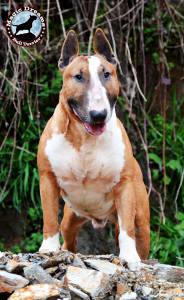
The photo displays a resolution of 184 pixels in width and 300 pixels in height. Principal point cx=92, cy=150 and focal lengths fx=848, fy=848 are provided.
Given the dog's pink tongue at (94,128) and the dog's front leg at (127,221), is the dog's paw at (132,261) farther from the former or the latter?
the dog's pink tongue at (94,128)

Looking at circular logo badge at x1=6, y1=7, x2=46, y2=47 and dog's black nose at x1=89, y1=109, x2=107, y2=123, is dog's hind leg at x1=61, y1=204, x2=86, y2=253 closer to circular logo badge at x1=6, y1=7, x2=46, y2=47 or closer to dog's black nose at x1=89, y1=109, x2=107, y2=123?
dog's black nose at x1=89, y1=109, x2=107, y2=123

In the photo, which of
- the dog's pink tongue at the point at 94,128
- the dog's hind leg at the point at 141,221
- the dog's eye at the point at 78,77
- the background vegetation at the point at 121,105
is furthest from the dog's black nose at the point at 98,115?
the background vegetation at the point at 121,105

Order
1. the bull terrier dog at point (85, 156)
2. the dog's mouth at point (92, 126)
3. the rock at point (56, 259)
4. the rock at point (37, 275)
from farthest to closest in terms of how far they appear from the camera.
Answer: the bull terrier dog at point (85, 156) → the dog's mouth at point (92, 126) → the rock at point (56, 259) → the rock at point (37, 275)

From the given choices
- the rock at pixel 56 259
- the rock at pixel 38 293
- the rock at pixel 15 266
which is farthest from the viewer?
the rock at pixel 56 259

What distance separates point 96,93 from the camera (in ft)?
16.9

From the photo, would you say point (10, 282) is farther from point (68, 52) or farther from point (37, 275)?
point (68, 52)

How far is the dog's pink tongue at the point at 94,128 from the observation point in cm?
527

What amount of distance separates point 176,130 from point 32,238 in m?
1.79

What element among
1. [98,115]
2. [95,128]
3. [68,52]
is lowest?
[95,128]

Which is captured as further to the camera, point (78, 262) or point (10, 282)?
point (78, 262)

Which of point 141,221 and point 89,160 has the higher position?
point 89,160

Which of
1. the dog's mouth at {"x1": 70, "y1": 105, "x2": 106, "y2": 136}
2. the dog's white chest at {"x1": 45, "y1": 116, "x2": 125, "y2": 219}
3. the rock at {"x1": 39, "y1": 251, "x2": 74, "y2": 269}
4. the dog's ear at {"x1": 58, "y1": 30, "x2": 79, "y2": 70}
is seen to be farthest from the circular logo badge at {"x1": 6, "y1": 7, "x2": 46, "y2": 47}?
the rock at {"x1": 39, "y1": 251, "x2": 74, "y2": 269}

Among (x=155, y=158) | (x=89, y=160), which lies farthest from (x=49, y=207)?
(x=155, y=158)

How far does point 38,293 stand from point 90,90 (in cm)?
145
